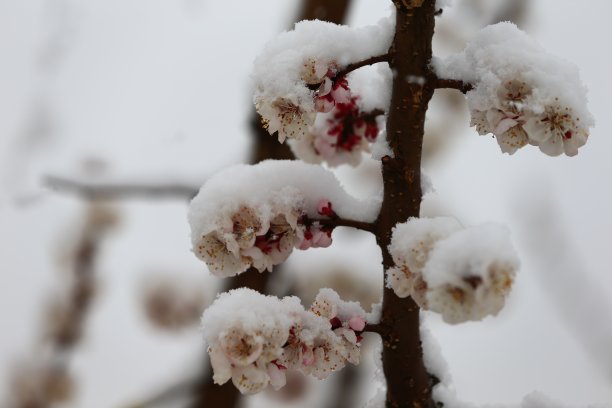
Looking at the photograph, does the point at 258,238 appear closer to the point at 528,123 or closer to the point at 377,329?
the point at 377,329

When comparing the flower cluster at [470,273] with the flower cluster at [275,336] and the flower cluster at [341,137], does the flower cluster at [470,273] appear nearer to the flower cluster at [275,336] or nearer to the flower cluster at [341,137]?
the flower cluster at [275,336]

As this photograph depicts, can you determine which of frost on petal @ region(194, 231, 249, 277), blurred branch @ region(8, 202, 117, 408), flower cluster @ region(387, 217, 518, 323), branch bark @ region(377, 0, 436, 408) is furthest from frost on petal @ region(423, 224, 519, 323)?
blurred branch @ region(8, 202, 117, 408)

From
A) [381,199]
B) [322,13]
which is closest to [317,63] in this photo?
[381,199]

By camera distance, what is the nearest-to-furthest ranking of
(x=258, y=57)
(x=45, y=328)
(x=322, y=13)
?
(x=258, y=57)
(x=322, y=13)
(x=45, y=328)

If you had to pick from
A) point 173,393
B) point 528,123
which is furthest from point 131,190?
point 528,123

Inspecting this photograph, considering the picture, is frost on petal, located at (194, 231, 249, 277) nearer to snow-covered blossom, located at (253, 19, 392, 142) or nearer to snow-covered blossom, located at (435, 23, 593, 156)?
snow-covered blossom, located at (253, 19, 392, 142)

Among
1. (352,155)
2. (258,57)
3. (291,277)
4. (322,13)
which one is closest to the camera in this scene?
(258,57)

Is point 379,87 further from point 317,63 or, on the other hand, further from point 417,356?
point 417,356
